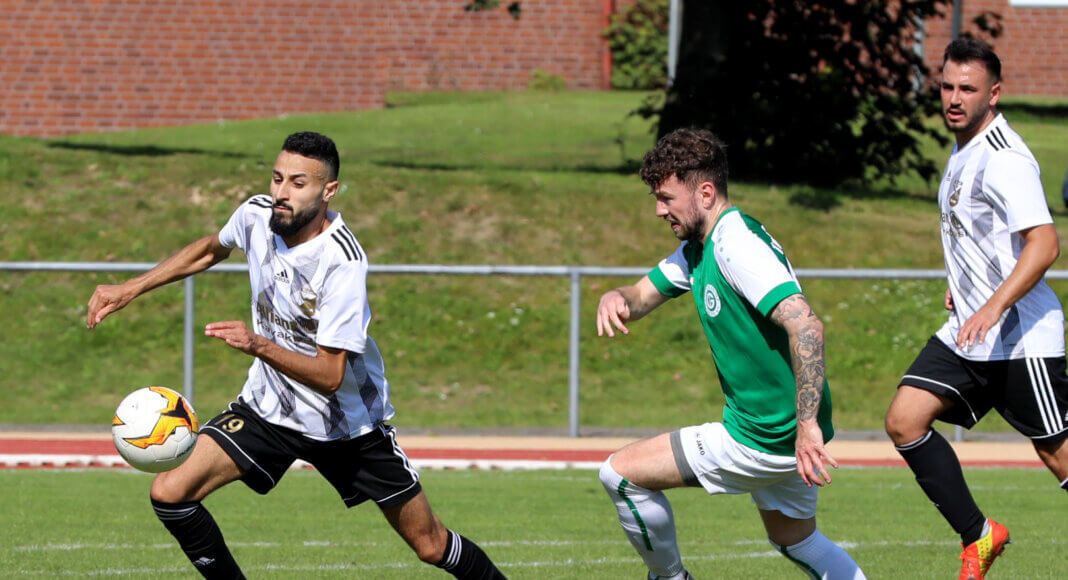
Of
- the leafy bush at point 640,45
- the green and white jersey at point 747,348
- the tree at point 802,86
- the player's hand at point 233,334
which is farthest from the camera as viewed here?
the leafy bush at point 640,45

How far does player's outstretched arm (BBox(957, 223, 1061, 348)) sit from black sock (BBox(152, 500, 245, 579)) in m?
3.11

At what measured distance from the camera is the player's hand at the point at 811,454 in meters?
4.77

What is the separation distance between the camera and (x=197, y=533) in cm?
546

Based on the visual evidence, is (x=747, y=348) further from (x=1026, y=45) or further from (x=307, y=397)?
(x=1026, y=45)

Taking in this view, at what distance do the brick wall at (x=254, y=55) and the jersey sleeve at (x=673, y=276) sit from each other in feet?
81.2

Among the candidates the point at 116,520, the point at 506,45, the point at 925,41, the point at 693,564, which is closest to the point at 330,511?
the point at 116,520

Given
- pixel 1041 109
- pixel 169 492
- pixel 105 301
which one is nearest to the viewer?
pixel 169 492

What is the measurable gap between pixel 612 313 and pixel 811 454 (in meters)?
1.09

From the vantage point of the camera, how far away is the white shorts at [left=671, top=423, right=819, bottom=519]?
514 cm

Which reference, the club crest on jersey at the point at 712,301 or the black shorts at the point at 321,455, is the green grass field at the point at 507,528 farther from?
the club crest on jersey at the point at 712,301

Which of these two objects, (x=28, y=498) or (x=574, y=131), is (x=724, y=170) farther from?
(x=574, y=131)

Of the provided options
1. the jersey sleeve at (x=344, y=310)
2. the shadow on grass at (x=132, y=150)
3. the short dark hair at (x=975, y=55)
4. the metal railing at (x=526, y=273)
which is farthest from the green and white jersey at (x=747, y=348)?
the shadow on grass at (x=132, y=150)

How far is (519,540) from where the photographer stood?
7.86 metres

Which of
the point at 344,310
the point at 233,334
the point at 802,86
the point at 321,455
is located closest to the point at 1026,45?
the point at 802,86
